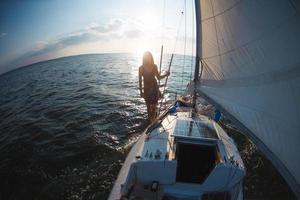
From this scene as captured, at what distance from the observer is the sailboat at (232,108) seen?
302 centimetres

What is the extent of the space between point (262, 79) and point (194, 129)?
2672 millimetres

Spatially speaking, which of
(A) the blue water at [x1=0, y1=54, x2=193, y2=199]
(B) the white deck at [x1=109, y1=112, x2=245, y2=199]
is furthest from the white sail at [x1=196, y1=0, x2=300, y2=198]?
(A) the blue water at [x1=0, y1=54, x2=193, y2=199]

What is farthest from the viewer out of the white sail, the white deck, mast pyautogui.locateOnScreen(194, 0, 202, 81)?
mast pyautogui.locateOnScreen(194, 0, 202, 81)

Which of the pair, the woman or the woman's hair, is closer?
the woman's hair

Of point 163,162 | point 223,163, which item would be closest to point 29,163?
point 163,162

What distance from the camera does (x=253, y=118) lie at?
3736 mm

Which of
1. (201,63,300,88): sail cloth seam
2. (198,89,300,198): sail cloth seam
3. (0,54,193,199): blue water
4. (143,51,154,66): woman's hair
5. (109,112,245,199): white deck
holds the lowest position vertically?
(0,54,193,199): blue water

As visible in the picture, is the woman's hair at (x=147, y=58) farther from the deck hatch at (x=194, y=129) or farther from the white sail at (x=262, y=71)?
the white sail at (x=262, y=71)

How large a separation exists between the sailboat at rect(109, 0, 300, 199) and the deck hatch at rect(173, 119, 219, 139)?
0.03 metres

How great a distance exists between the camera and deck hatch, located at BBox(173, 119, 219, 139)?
18.0ft

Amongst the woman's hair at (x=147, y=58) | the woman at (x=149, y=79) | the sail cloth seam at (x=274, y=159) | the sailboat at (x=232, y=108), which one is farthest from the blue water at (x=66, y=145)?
the sail cloth seam at (x=274, y=159)

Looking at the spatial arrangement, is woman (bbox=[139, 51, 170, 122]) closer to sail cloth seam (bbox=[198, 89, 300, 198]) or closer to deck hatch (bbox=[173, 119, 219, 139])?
deck hatch (bbox=[173, 119, 219, 139])

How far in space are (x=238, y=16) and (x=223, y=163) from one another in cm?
309

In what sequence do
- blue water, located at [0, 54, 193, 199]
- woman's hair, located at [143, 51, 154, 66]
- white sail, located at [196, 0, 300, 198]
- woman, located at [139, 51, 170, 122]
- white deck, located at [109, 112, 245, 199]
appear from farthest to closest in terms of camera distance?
woman, located at [139, 51, 170, 122], woman's hair, located at [143, 51, 154, 66], blue water, located at [0, 54, 193, 199], white deck, located at [109, 112, 245, 199], white sail, located at [196, 0, 300, 198]
